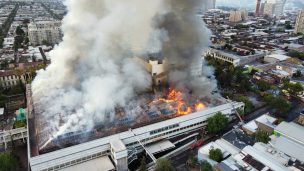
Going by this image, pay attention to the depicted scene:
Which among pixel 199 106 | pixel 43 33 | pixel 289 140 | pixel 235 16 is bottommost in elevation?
pixel 289 140

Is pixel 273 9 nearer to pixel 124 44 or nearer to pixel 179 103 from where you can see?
pixel 124 44

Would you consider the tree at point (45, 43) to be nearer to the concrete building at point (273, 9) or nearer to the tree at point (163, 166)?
the tree at point (163, 166)

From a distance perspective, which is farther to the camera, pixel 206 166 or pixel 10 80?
pixel 10 80

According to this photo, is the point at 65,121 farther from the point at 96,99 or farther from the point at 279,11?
the point at 279,11

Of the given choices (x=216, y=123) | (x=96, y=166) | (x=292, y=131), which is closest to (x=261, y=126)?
(x=292, y=131)

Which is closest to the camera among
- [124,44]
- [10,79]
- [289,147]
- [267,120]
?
[289,147]

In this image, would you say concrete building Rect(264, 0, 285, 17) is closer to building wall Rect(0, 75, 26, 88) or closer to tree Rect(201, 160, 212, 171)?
building wall Rect(0, 75, 26, 88)

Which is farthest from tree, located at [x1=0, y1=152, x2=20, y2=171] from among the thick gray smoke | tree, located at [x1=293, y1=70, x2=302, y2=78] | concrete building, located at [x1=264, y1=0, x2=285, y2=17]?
concrete building, located at [x1=264, y1=0, x2=285, y2=17]

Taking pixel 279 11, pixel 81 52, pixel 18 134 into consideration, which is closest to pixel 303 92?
pixel 81 52
